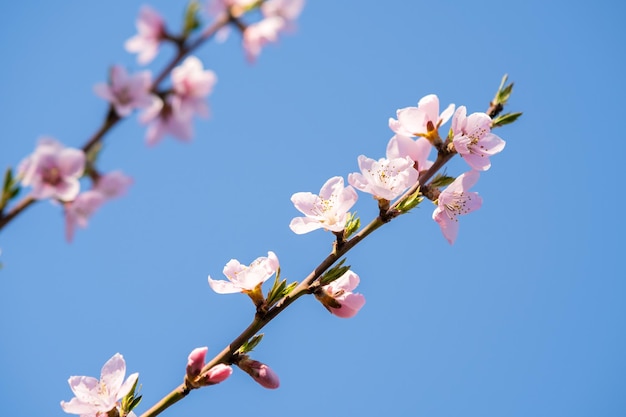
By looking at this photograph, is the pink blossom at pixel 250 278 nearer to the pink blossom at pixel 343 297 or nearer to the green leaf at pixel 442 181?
the pink blossom at pixel 343 297

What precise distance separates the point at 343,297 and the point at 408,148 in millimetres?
689

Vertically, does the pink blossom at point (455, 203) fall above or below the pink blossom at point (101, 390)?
above

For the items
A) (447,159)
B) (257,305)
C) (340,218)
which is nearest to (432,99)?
(447,159)

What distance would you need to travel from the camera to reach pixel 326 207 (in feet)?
7.89

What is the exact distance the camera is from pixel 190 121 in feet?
4.67

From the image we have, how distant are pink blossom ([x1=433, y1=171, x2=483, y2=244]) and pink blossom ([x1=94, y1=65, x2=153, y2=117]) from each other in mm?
1340

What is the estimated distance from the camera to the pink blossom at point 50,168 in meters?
1.31

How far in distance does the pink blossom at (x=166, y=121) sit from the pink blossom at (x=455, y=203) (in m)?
1.23

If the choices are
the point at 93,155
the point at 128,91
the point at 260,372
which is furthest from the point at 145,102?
the point at 260,372

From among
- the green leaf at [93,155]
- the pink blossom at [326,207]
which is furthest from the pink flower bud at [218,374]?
the green leaf at [93,155]

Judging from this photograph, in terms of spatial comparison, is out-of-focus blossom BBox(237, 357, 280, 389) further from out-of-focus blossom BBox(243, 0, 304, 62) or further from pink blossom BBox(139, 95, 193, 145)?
out-of-focus blossom BBox(243, 0, 304, 62)

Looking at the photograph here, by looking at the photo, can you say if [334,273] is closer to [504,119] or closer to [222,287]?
[222,287]

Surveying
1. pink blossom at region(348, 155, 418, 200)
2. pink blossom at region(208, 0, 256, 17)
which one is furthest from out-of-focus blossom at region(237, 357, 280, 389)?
pink blossom at region(208, 0, 256, 17)

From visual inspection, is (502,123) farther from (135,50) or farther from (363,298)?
(135,50)
